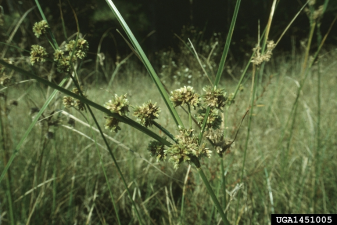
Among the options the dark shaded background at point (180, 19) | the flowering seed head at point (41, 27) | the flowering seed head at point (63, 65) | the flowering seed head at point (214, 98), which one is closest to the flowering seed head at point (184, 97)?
the flowering seed head at point (214, 98)

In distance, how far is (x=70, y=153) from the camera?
1.26 m

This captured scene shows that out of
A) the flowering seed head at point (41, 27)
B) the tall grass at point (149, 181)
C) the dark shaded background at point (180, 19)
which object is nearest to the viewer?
the flowering seed head at point (41, 27)

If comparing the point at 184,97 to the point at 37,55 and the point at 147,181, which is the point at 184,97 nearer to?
the point at 37,55

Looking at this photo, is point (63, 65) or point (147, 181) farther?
point (147, 181)

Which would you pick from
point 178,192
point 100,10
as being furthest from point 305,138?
point 100,10

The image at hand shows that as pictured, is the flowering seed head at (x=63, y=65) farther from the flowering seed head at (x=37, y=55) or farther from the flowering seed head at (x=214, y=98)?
the flowering seed head at (x=214, y=98)

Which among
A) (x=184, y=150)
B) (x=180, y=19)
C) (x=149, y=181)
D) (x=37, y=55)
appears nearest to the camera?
(x=184, y=150)

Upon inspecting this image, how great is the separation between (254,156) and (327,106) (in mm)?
913

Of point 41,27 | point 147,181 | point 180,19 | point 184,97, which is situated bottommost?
point 147,181

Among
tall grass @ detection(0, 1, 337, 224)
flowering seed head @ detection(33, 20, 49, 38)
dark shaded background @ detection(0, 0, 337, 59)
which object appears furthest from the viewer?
dark shaded background @ detection(0, 0, 337, 59)

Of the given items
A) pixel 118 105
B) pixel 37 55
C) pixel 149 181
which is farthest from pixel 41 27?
pixel 149 181

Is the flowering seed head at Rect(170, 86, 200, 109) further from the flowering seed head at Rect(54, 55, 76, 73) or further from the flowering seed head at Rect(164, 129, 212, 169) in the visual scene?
the flowering seed head at Rect(54, 55, 76, 73)

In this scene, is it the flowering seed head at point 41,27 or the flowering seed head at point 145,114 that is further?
the flowering seed head at point 41,27

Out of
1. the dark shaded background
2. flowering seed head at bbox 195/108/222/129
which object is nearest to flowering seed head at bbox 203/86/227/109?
flowering seed head at bbox 195/108/222/129
